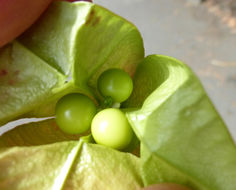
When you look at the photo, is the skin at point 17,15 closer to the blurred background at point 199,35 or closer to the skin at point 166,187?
the skin at point 166,187

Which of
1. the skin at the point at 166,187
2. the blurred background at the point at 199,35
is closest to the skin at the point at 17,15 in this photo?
the skin at the point at 166,187

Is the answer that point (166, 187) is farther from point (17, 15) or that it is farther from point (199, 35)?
point (199, 35)

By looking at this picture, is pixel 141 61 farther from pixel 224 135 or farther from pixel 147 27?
pixel 147 27

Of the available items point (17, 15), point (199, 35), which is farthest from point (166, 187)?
point (199, 35)

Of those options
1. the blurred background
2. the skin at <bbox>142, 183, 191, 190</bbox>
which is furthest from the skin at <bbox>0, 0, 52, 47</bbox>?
the blurred background

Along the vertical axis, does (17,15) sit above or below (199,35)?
above

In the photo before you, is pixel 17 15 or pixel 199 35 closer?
pixel 17 15

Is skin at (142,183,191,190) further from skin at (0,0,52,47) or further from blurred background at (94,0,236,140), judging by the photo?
blurred background at (94,0,236,140)
